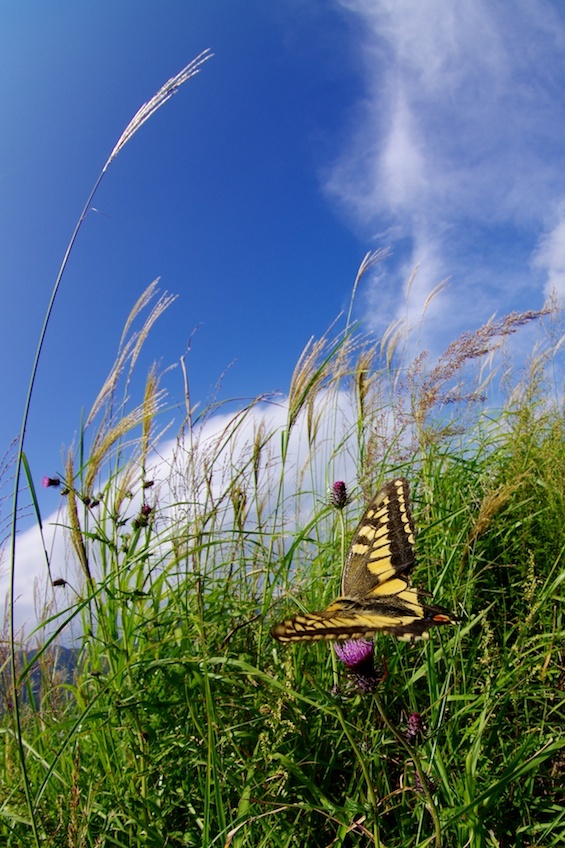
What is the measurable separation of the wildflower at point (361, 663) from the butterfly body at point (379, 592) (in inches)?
2.5

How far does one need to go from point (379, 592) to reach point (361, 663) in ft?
1.21

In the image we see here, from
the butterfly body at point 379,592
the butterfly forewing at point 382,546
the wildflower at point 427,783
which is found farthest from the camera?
the butterfly forewing at point 382,546

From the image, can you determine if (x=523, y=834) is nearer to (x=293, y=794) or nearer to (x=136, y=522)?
(x=293, y=794)

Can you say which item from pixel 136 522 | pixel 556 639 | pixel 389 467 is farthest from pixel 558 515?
pixel 136 522

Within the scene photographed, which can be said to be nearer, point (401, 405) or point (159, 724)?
point (159, 724)

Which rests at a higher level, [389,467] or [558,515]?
[389,467]

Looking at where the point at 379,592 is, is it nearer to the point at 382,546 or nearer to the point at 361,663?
the point at 382,546

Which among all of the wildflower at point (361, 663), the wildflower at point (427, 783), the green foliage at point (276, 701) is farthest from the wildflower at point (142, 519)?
Result: the wildflower at point (427, 783)

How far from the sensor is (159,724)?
6.15 feet

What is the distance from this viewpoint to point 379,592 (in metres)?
1.64

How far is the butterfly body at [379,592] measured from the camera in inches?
45.3

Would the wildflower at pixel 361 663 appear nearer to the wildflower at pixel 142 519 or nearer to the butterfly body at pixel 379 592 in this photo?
the butterfly body at pixel 379 592

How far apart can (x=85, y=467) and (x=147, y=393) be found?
1.53 ft

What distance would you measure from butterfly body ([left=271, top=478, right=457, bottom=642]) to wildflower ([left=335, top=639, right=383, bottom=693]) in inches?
2.5
